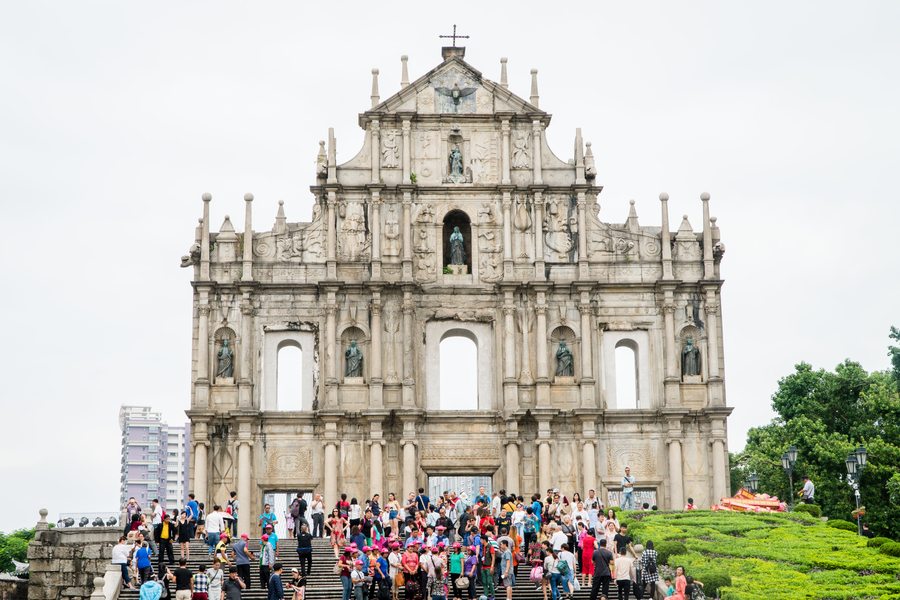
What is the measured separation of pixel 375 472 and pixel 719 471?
40.1 feet

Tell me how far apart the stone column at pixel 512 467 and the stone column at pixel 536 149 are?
1002 cm

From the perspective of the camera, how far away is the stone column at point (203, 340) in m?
51.1

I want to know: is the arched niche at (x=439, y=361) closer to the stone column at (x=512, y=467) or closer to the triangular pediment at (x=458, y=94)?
the stone column at (x=512, y=467)

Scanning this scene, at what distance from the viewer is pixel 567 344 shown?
2063 inches

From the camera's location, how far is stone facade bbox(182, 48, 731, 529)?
5088cm

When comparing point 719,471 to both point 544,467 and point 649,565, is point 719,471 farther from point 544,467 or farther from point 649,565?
point 649,565

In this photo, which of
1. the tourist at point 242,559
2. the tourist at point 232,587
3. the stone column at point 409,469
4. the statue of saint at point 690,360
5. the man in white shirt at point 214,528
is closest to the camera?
the tourist at point 232,587

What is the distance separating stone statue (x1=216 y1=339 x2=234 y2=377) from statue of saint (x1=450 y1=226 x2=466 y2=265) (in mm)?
8757

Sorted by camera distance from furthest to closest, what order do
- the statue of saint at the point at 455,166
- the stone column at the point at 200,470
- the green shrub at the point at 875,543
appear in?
the statue of saint at the point at 455,166 < the stone column at the point at 200,470 < the green shrub at the point at 875,543

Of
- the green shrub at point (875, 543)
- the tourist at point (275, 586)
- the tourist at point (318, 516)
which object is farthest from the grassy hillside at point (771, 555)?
the tourist at point (275, 586)

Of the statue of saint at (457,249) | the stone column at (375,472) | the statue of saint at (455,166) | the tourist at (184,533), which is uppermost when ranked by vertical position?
the statue of saint at (455,166)

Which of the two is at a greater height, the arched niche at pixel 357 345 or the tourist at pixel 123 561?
the arched niche at pixel 357 345

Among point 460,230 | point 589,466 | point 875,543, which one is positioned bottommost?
point 875,543

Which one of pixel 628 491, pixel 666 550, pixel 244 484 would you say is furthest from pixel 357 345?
pixel 666 550
